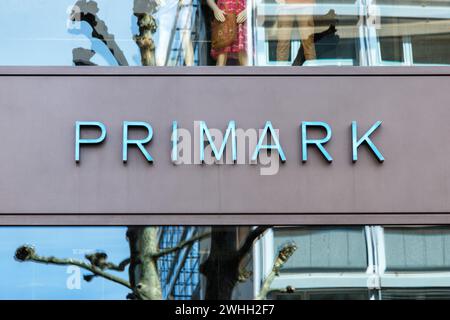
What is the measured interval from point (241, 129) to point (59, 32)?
2144 mm

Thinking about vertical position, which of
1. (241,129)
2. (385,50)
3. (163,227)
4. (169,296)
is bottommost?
(169,296)

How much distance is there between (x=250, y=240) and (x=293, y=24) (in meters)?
2.32

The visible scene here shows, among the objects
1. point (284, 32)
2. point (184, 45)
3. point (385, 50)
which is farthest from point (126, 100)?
point (385, 50)

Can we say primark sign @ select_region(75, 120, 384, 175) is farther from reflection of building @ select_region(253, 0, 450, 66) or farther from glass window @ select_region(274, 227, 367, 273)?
reflection of building @ select_region(253, 0, 450, 66)

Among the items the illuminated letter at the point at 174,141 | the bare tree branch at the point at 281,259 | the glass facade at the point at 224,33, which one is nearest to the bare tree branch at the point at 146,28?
the glass facade at the point at 224,33

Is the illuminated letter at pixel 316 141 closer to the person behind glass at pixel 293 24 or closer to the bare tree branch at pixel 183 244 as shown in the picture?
the person behind glass at pixel 293 24

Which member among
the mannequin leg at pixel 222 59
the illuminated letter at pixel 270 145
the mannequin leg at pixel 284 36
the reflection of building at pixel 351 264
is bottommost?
the reflection of building at pixel 351 264

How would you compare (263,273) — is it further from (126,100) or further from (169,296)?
(126,100)

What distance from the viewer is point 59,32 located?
908 cm

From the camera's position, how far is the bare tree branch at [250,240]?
8.53 metres

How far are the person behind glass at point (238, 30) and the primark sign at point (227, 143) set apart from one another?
774mm

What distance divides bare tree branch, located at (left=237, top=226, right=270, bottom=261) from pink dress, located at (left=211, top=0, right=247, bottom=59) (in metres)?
1.82

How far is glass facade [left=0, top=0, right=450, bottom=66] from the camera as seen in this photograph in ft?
29.6

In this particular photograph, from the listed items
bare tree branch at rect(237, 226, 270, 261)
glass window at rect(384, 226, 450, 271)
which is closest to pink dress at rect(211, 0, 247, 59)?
bare tree branch at rect(237, 226, 270, 261)
